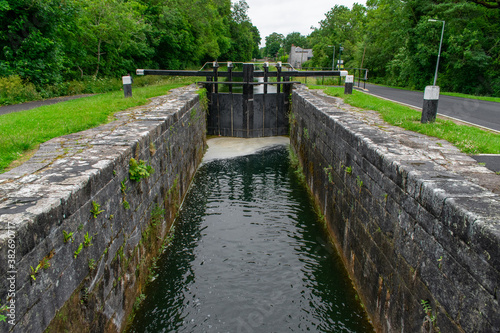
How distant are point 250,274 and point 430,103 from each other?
449cm

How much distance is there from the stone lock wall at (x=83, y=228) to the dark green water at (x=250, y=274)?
19.3 inches

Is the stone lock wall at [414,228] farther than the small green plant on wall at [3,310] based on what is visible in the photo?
→ Yes

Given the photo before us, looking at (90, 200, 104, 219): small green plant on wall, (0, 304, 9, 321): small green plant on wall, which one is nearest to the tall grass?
(90, 200, 104, 219): small green plant on wall

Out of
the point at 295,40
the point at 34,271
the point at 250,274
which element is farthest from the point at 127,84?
the point at 295,40

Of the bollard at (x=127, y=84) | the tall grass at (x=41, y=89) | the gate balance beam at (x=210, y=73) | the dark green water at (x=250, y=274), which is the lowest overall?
the dark green water at (x=250, y=274)

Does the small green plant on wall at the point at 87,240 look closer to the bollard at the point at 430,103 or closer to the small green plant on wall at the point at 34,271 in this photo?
the small green plant on wall at the point at 34,271

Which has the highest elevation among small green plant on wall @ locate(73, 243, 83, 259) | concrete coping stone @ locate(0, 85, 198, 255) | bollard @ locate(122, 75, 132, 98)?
bollard @ locate(122, 75, 132, 98)

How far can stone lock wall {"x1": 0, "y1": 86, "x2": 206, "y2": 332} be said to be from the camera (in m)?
2.65

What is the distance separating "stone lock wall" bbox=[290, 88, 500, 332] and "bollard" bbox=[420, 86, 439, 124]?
2.52 ft

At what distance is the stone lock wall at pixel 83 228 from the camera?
8.71 feet

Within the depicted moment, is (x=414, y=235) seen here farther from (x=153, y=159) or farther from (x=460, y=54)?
(x=460, y=54)

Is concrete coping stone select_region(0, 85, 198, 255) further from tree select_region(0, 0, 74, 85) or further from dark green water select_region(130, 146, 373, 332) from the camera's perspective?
tree select_region(0, 0, 74, 85)

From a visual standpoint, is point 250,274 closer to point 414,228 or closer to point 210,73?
point 414,228

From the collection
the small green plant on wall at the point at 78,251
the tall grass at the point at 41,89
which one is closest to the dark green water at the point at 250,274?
the small green plant on wall at the point at 78,251
